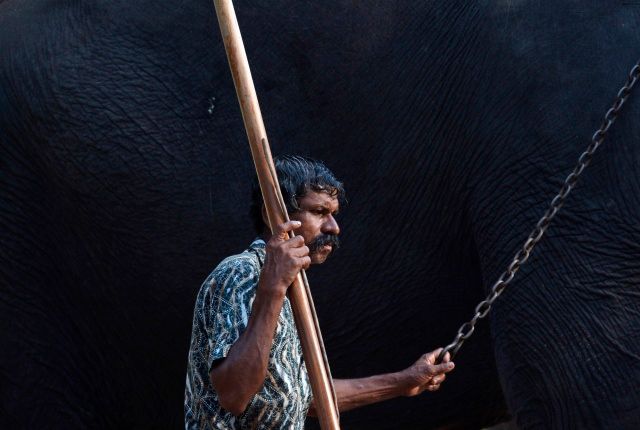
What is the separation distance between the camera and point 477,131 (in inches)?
189

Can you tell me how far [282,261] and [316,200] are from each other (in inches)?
14.7

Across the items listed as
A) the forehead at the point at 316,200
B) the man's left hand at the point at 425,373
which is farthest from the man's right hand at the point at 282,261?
the man's left hand at the point at 425,373

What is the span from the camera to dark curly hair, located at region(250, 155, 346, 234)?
3812 mm

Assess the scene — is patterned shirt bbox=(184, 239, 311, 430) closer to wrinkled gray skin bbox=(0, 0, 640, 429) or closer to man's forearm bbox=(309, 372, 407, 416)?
man's forearm bbox=(309, 372, 407, 416)

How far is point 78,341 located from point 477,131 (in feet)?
5.58

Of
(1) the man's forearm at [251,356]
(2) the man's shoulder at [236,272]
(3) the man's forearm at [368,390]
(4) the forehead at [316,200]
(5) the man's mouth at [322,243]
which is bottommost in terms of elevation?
Result: (1) the man's forearm at [251,356]

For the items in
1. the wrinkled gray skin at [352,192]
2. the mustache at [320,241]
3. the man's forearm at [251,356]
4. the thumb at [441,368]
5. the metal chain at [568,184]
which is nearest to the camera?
the man's forearm at [251,356]

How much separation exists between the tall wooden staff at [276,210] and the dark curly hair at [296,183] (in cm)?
17

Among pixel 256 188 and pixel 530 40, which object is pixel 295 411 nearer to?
pixel 256 188

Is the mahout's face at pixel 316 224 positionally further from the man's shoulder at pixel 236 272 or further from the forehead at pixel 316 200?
the man's shoulder at pixel 236 272

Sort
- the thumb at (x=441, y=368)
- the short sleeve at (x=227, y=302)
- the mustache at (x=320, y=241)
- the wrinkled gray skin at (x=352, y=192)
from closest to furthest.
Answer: the short sleeve at (x=227, y=302) < the mustache at (x=320, y=241) < the thumb at (x=441, y=368) < the wrinkled gray skin at (x=352, y=192)

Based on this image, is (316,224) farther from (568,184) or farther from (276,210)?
(568,184)

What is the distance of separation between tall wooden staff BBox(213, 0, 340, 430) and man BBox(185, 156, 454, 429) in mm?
74

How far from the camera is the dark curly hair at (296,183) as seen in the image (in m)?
3.81
